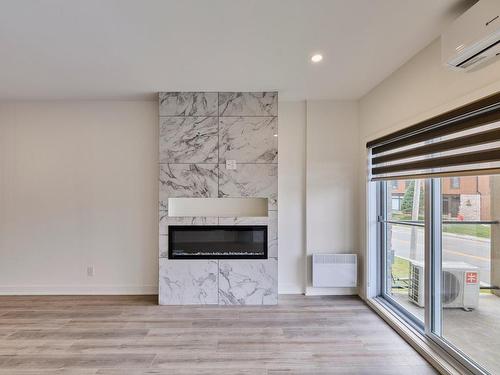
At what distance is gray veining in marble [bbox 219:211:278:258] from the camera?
3.79 metres

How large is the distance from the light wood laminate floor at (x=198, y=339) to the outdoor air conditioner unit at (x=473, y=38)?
2338 mm

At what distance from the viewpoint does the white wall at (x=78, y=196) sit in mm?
4141

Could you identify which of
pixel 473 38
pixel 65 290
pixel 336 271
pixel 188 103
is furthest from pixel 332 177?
pixel 65 290

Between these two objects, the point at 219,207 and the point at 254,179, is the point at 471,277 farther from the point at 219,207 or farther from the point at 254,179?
the point at 219,207

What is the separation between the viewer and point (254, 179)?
3.84 metres

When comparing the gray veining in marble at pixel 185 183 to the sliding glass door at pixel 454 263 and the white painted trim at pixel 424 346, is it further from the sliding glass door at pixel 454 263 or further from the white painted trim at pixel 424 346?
the white painted trim at pixel 424 346

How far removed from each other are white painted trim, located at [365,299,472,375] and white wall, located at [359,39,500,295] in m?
0.68

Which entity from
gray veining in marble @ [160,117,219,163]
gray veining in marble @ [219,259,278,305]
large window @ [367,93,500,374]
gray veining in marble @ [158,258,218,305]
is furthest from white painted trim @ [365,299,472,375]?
gray veining in marble @ [160,117,219,163]

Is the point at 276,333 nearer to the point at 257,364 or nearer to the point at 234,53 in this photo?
the point at 257,364

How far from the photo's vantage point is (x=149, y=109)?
13.7 feet

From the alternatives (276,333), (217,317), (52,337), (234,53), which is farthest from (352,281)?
(52,337)

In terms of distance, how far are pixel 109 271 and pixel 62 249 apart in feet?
2.37

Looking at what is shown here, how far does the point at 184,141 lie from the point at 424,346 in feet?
10.9

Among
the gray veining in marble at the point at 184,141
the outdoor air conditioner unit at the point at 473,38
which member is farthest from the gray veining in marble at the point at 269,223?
the outdoor air conditioner unit at the point at 473,38
